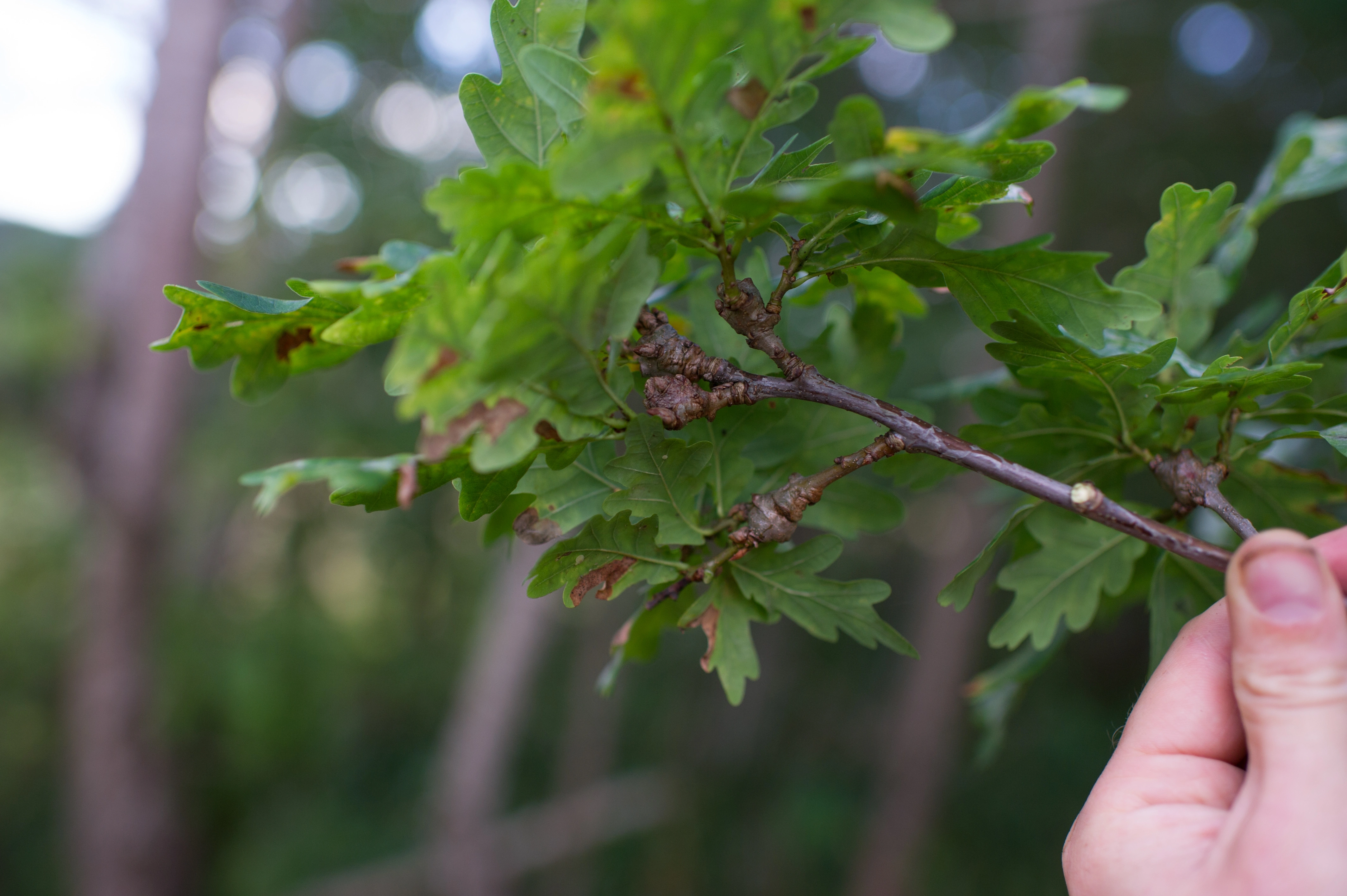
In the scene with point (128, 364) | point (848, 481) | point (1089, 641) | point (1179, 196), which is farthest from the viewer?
point (1089, 641)

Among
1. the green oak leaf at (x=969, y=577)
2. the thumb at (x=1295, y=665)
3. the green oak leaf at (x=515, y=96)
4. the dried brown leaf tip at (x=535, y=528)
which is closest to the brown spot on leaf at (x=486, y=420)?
the dried brown leaf tip at (x=535, y=528)

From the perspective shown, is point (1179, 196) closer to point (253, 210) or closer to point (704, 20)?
point (704, 20)

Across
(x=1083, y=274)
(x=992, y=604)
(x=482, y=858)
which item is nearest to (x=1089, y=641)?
(x=992, y=604)

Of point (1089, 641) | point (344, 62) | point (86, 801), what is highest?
point (344, 62)

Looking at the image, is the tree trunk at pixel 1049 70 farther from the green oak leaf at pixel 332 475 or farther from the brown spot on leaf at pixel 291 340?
the green oak leaf at pixel 332 475

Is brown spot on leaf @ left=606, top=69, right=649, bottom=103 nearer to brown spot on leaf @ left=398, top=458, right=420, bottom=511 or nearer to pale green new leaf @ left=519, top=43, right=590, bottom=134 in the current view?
pale green new leaf @ left=519, top=43, right=590, bottom=134
